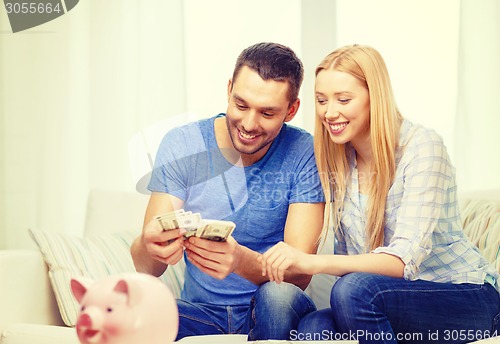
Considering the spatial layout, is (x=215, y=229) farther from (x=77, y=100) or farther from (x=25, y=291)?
(x=77, y=100)

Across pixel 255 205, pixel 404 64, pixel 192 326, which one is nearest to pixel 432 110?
pixel 404 64

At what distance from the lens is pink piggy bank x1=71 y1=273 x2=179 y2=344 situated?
4.19ft

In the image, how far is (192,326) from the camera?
1.89m

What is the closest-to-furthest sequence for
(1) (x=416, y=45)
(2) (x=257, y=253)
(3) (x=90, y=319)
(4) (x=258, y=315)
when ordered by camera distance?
(3) (x=90, y=319), (4) (x=258, y=315), (2) (x=257, y=253), (1) (x=416, y=45)

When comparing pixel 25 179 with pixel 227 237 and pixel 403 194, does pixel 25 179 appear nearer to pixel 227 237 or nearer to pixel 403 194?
pixel 227 237

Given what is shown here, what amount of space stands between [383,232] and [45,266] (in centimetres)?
89

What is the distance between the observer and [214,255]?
1.87 meters

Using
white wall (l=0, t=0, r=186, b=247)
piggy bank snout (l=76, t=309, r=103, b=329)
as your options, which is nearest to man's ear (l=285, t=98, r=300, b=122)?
white wall (l=0, t=0, r=186, b=247)

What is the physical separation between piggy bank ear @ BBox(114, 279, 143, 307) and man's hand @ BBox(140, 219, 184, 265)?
55cm

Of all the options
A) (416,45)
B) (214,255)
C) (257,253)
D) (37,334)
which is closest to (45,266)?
(37,334)

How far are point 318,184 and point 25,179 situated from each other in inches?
34.4

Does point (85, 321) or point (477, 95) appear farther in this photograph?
point (477, 95)

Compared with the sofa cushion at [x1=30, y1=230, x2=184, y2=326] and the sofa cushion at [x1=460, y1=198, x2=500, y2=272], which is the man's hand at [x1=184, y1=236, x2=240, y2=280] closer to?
the sofa cushion at [x1=30, y1=230, x2=184, y2=326]

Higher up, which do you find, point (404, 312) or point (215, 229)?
point (215, 229)
